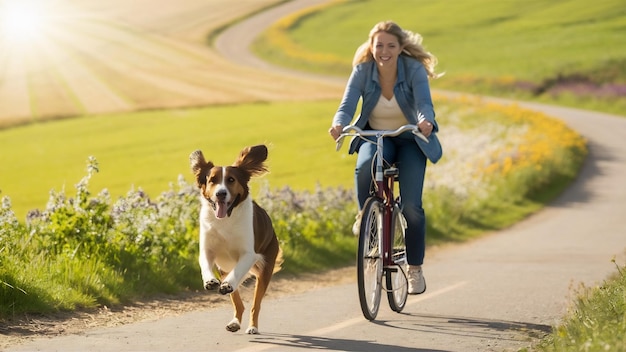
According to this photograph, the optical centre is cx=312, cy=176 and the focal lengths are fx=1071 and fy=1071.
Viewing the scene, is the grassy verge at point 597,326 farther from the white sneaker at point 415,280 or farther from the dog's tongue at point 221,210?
the dog's tongue at point 221,210

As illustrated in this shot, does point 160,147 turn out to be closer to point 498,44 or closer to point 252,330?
point 252,330

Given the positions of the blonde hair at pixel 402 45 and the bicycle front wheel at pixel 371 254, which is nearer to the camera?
the bicycle front wheel at pixel 371 254

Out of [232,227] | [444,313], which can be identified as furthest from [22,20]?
[232,227]

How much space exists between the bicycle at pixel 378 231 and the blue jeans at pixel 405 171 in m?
0.06

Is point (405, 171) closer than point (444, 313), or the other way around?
point (405, 171)

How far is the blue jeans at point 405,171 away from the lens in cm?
852

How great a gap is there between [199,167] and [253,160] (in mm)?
380

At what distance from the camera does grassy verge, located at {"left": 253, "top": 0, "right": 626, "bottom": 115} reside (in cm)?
5528

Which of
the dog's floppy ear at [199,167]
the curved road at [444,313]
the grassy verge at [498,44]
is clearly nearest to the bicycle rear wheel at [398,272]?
the curved road at [444,313]

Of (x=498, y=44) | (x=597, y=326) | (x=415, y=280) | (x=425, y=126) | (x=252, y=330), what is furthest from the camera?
(x=498, y=44)

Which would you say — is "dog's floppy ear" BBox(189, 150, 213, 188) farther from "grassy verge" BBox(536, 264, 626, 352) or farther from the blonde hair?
"grassy verge" BBox(536, 264, 626, 352)

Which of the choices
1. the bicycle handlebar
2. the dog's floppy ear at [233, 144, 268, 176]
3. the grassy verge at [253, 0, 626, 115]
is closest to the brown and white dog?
the dog's floppy ear at [233, 144, 268, 176]

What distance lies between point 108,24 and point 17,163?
1670 inches

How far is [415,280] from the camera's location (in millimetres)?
9008
